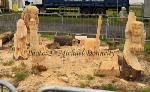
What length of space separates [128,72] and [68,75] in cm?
156

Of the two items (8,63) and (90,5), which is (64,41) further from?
(90,5)

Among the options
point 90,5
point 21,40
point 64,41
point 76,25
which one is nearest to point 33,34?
point 21,40

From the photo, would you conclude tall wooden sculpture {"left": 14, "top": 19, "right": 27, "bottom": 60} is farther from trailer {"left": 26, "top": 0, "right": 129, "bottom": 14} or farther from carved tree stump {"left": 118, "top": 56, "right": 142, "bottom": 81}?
trailer {"left": 26, "top": 0, "right": 129, "bottom": 14}

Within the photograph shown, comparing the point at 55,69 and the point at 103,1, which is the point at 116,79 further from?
the point at 103,1

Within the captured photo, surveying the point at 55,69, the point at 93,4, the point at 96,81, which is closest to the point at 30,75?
the point at 55,69

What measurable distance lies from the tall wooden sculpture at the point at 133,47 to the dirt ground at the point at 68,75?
0.23 m

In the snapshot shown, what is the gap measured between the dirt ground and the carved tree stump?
14 centimetres

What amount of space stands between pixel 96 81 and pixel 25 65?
2.55 metres

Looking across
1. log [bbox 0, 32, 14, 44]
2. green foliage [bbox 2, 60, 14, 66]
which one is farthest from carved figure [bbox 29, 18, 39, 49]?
log [bbox 0, 32, 14, 44]

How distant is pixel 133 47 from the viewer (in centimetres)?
1218

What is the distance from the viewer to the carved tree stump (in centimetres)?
1230

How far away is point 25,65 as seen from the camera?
1401 cm

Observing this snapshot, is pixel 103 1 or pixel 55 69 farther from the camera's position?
pixel 103 1

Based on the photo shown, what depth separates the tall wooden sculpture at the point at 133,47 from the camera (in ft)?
39.7
